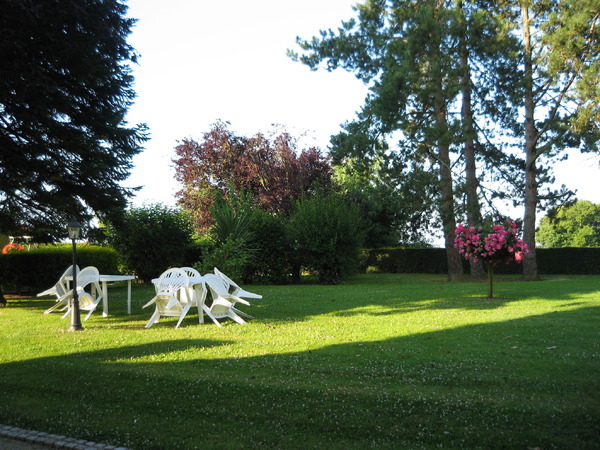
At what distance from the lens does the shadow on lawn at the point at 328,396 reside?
4125mm

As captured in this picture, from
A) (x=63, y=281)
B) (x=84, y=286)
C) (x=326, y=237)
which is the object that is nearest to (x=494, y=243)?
(x=326, y=237)

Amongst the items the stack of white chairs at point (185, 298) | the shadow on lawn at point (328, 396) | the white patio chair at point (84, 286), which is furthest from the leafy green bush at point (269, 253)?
the shadow on lawn at point (328, 396)

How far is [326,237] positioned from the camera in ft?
72.3

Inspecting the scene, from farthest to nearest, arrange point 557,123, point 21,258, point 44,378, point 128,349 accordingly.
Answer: point 557,123 → point 21,258 → point 128,349 → point 44,378

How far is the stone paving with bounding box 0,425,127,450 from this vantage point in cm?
404

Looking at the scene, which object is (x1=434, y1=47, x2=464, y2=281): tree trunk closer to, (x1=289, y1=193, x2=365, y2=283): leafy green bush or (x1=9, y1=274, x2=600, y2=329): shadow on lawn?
(x1=289, y1=193, x2=365, y2=283): leafy green bush

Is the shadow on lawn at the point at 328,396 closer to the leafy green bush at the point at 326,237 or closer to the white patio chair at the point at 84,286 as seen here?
the white patio chair at the point at 84,286

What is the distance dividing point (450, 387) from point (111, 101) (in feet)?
36.9

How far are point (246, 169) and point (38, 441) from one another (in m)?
32.0

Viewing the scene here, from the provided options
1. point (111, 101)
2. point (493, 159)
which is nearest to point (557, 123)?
point (493, 159)

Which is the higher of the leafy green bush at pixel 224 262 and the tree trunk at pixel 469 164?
the tree trunk at pixel 469 164

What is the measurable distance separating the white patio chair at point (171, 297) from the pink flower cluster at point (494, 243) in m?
8.09

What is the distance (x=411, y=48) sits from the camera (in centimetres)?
2044

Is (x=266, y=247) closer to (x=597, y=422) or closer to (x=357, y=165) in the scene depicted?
(x=357, y=165)
